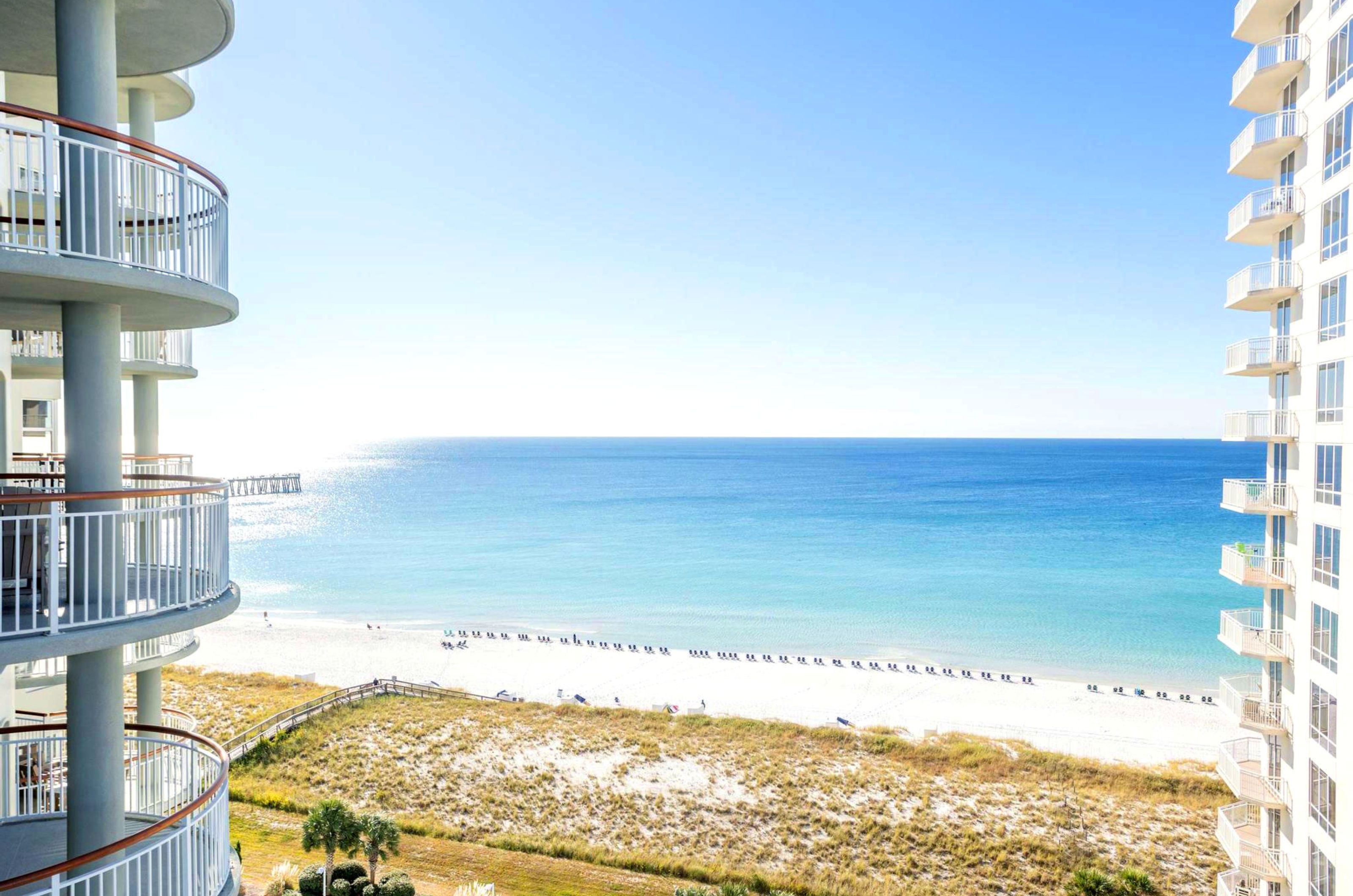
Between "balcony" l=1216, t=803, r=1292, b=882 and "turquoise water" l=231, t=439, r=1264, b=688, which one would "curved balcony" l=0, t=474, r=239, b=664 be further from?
"turquoise water" l=231, t=439, r=1264, b=688

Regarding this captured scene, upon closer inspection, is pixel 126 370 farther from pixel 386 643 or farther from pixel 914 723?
pixel 386 643

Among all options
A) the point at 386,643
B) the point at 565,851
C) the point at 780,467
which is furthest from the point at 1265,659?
the point at 780,467

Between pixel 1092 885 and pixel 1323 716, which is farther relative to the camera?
pixel 1092 885

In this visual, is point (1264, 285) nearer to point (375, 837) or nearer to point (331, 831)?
point (375, 837)

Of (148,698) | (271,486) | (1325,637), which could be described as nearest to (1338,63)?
(1325,637)

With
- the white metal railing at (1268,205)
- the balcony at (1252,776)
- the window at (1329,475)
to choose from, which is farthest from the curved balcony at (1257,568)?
the white metal railing at (1268,205)

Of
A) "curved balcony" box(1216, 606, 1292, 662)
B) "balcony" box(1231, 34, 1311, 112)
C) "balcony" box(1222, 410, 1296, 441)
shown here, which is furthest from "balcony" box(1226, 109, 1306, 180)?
"curved balcony" box(1216, 606, 1292, 662)
